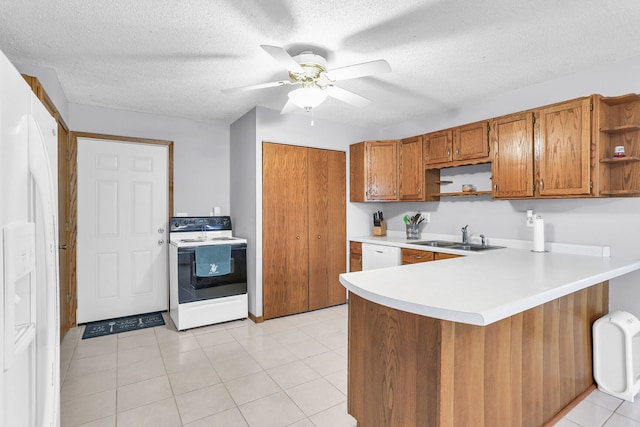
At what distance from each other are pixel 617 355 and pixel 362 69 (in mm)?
2577

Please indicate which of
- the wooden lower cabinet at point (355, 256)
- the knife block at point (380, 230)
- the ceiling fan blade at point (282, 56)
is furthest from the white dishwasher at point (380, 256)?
the ceiling fan blade at point (282, 56)

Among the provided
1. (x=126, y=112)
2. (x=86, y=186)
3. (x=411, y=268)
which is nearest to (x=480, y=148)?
(x=411, y=268)

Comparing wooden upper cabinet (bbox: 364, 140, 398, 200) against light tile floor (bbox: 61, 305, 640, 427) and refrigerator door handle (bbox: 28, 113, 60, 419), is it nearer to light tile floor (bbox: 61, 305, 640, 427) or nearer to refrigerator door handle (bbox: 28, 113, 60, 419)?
light tile floor (bbox: 61, 305, 640, 427)

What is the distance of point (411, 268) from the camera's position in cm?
197

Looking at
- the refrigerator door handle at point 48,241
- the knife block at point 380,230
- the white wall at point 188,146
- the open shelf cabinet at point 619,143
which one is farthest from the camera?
the knife block at point 380,230

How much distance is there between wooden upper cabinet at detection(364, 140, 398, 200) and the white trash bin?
2.39 m

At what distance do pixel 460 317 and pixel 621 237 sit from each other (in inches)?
92.6

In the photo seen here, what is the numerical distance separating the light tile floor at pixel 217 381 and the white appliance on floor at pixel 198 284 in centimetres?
17

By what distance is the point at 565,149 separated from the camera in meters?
2.65

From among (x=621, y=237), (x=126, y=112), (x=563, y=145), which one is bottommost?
(x=621, y=237)

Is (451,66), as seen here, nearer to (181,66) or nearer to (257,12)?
(257,12)

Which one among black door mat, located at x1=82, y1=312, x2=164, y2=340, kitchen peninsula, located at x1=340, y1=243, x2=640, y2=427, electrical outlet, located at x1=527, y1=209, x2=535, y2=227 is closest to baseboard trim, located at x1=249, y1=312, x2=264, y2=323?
black door mat, located at x1=82, y1=312, x2=164, y2=340

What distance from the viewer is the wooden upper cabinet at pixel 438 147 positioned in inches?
141

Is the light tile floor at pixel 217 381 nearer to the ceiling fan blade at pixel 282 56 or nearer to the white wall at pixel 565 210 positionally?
the white wall at pixel 565 210
